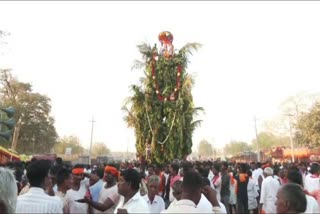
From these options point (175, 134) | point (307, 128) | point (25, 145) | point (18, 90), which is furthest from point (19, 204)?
point (25, 145)

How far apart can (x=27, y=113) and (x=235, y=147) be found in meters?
81.8

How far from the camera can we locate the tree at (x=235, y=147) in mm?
109750

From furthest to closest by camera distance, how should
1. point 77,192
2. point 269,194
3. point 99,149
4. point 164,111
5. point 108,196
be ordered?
point 99,149 → point 164,111 → point 269,194 → point 77,192 → point 108,196

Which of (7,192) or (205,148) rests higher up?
(205,148)

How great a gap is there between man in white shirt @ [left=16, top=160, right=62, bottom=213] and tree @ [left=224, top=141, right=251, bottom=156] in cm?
10734

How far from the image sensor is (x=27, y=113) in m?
47.0

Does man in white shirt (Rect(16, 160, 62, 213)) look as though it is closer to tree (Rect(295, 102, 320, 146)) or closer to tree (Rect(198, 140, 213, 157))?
tree (Rect(295, 102, 320, 146))

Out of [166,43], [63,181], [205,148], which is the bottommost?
[63,181]

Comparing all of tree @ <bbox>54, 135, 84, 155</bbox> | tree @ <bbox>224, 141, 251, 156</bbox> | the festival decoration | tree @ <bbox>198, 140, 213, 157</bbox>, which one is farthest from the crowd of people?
tree @ <bbox>198, 140, 213, 157</bbox>

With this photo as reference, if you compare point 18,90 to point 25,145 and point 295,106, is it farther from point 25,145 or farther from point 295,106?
point 295,106

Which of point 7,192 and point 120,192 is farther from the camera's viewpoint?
point 120,192

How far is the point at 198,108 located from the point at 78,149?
8644 cm

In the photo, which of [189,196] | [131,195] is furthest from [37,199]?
[189,196]

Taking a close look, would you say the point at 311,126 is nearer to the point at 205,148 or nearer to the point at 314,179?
the point at 314,179
